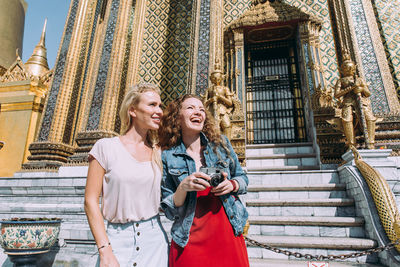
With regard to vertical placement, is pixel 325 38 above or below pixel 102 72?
above

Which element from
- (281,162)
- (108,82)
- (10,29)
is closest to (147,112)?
(281,162)

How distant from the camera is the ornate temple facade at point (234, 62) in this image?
6250mm

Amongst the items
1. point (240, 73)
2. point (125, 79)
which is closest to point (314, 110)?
point (240, 73)

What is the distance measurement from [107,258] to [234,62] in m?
7.96

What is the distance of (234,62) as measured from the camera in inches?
326

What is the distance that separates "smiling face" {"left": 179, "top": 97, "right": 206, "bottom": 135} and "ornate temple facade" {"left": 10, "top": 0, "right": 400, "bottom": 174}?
512cm

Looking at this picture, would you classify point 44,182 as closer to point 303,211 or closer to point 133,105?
point 133,105

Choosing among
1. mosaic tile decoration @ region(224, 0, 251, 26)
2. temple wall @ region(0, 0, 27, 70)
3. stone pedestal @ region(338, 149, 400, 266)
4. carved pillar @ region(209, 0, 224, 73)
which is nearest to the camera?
stone pedestal @ region(338, 149, 400, 266)

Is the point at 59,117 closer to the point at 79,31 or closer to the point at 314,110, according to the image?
the point at 79,31

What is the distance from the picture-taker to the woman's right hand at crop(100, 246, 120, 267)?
40.3 inches

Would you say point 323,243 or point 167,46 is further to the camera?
point 167,46

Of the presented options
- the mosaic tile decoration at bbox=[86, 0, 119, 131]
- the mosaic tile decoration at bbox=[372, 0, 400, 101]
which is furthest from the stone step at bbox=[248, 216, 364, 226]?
the mosaic tile decoration at bbox=[372, 0, 400, 101]

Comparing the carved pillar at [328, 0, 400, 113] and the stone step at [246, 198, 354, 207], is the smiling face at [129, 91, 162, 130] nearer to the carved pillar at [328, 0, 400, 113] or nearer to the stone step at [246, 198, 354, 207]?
the stone step at [246, 198, 354, 207]

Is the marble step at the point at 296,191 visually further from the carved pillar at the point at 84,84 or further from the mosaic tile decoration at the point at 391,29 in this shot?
the mosaic tile decoration at the point at 391,29
